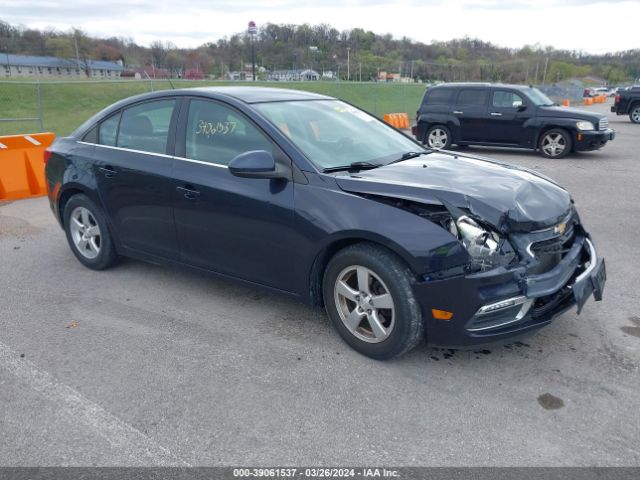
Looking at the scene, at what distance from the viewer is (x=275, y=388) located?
3148 mm

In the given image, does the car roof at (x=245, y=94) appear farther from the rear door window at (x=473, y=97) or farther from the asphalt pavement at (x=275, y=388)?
the rear door window at (x=473, y=97)

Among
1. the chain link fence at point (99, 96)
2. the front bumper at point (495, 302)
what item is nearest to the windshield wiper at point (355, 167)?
the front bumper at point (495, 302)

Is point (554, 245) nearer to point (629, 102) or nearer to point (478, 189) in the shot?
point (478, 189)

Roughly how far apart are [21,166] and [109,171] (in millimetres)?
4714

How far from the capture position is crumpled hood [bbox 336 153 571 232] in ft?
10.4

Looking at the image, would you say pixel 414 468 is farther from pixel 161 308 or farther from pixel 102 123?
pixel 102 123

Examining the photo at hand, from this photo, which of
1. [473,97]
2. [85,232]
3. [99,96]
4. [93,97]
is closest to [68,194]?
[85,232]

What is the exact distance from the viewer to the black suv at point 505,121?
12.3 metres

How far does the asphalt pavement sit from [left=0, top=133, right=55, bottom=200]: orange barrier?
425cm

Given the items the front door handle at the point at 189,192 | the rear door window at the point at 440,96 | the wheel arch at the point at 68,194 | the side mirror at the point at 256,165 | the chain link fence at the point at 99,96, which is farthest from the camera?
the chain link fence at the point at 99,96

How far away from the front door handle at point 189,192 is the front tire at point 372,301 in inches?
48.8

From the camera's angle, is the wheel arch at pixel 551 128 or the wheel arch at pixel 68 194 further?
the wheel arch at pixel 551 128

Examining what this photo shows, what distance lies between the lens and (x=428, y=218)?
3123mm

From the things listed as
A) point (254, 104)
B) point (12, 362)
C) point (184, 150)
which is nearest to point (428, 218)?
point (254, 104)
